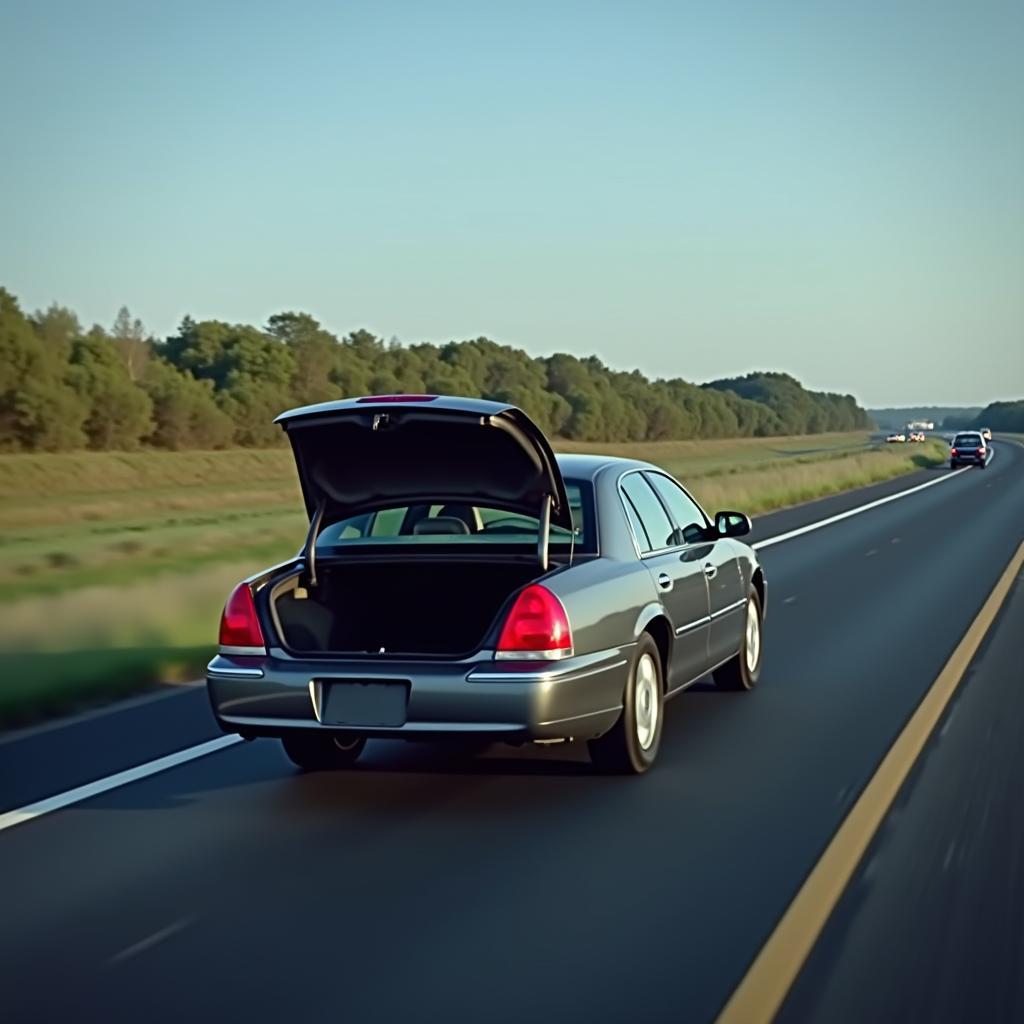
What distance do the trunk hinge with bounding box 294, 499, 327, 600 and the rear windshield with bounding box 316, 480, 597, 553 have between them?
6.8 inches

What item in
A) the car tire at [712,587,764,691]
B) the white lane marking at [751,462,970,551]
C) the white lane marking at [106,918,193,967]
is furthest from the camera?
the white lane marking at [751,462,970,551]

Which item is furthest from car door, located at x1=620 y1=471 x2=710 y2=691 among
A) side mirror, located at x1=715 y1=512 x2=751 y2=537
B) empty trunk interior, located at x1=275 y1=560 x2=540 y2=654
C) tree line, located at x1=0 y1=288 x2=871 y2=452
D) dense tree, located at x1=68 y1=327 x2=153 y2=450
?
dense tree, located at x1=68 y1=327 x2=153 y2=450

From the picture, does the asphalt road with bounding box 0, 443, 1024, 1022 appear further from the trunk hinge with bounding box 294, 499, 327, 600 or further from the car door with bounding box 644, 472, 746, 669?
the trunk hinge with bounding box 294, 499, 327, 600

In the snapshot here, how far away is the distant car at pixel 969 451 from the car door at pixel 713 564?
59735 mm

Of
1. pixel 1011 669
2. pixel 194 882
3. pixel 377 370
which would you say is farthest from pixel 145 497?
pixel 377 370

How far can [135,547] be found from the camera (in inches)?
1104

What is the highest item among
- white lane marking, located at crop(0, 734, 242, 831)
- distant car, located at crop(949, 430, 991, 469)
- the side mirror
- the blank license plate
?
the side mirror

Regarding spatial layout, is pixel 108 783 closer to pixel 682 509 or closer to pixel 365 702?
pixel 365 702

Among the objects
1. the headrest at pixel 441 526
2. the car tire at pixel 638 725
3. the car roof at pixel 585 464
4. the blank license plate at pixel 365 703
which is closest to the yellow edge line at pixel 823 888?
the car tire at pixel 638 725

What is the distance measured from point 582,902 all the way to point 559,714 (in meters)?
1.51

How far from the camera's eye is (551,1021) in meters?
4.21

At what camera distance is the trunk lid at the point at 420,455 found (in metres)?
7.07

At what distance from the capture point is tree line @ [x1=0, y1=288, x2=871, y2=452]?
6525cm

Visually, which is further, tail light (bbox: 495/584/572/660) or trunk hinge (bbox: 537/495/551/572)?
trunk hinge (bbox: 537/495/551/572)
